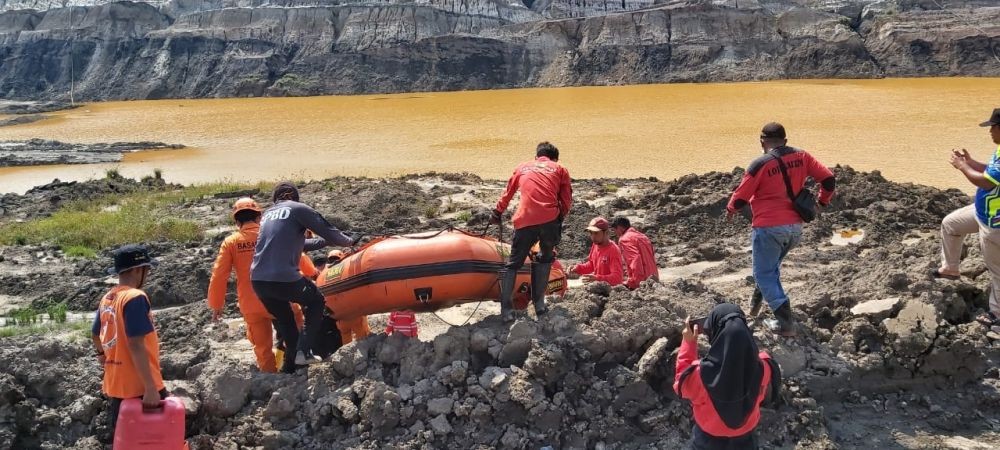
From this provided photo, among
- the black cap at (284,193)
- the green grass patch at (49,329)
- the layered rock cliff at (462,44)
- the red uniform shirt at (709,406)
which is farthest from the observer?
the layered rock cliff at (462,44)

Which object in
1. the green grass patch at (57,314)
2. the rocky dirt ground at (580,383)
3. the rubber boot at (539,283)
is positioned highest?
the rubber boot at (539,283)

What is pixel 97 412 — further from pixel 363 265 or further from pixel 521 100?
pixel 521 100

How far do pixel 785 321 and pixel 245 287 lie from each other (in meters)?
3.84

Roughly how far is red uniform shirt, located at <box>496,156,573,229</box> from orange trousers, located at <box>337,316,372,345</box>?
1.58 m

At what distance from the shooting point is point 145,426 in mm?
3650

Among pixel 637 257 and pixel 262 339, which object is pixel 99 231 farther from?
pixel 637 257

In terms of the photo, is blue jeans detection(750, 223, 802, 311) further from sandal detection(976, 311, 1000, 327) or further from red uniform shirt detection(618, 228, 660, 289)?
Result: sandal detection(976, 311, 1000, 327)

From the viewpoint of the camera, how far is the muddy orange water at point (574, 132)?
736 inches

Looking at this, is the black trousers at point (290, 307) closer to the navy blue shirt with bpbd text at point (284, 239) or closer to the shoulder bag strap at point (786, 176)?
the navy blue shirt with bpbd text at point (284, 239)

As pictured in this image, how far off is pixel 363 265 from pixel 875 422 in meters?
3.67

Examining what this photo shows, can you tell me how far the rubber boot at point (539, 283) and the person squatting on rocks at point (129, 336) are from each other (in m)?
2.50

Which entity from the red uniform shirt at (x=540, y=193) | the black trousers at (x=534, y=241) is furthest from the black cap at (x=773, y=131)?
A: the black trousers at (x=534, y=241)

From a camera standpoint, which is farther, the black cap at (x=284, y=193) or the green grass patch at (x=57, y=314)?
the green grass patch at (x=57, y=314)

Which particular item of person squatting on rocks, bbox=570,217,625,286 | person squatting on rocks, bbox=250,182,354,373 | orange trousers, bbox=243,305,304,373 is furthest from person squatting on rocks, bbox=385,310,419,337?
person squatting on rocks, bbox=570,217,625,286
